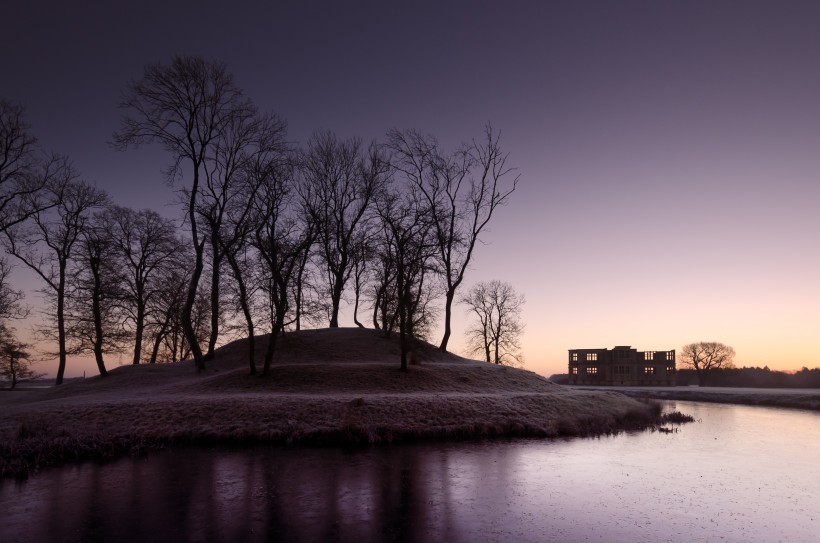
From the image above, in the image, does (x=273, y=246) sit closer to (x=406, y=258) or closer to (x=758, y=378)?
(x=406, y=258)

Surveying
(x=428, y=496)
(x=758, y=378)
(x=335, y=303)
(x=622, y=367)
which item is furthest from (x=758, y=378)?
(x=428, y=496)

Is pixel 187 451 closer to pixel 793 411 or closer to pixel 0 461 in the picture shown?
pixel 0 461

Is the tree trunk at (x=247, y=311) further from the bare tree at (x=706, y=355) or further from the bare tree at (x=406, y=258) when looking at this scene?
the bare tree at (x=706, y=355)

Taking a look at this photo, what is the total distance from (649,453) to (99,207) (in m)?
45.7

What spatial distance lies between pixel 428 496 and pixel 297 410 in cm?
1334

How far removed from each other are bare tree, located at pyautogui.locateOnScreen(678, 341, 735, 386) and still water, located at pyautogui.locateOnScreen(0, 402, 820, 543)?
93.9 meters

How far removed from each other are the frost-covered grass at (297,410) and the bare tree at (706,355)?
77.6m

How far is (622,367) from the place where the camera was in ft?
302

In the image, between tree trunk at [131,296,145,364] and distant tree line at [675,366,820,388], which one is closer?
tree trunk at [131,296,145,364]

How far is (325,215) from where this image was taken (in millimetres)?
51906

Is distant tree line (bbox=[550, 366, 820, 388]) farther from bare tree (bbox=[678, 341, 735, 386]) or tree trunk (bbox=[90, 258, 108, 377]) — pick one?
tree trunk (bbox=[90, 258, 108, 377])

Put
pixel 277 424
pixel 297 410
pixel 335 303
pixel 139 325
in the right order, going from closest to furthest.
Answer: pixel 277 424
pixel 297 410
pixel 139 325
pixel 335 303

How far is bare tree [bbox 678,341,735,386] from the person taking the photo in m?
104

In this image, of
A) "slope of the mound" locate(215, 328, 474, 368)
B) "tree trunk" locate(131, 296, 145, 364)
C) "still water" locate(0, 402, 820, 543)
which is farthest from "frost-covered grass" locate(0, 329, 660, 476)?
"tree trunk" locate(131, 296, 145, 364)
